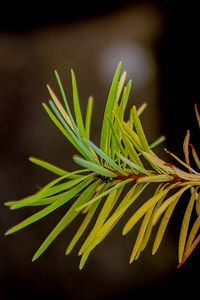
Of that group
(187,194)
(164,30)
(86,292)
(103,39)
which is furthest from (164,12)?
(86,292)

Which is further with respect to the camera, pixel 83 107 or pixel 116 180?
pixel 83 107

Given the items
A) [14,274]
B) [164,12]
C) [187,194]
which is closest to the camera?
[187,194]

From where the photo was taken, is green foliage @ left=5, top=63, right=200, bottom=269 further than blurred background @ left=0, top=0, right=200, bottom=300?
No

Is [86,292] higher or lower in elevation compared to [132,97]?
lower

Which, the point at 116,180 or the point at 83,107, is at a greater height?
the point at 83,107

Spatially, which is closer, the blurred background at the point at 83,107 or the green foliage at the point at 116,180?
the green foliage at the point at 116,180

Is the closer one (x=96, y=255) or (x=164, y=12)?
(x=164, y=12)

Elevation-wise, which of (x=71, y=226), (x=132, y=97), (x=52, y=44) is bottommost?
(x=71, y=226)

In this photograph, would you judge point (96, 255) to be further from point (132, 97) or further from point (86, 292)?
point (132, 97)
